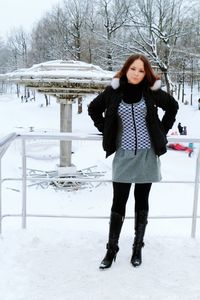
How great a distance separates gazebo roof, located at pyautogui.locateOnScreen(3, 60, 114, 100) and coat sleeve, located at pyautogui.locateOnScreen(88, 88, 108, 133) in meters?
9.42

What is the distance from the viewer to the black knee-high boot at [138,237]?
3406 mm

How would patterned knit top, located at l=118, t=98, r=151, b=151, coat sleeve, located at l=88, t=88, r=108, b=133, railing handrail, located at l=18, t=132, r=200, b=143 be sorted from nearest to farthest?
patterned knit top, located at l=118, t=98, r=151, b=151
coat sleeve, located at l=88, t=88, r=108, b=133
railing handrail, located at l=18, t=132, r=200, b=143

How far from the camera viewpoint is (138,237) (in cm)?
344

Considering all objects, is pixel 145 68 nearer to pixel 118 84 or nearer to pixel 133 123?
pixel 118 84

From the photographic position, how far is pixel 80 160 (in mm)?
18188

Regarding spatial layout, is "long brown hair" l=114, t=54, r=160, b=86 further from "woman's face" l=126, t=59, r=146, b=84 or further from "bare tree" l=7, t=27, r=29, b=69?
"bare tree" l=7, t=27, r=29, b=69

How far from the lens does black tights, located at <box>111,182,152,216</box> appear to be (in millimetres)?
3364

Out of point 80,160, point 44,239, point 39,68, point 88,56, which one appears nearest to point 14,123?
point 88,56

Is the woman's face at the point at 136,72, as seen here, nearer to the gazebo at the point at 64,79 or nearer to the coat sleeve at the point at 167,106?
the coat sleeve at the point at 167,106

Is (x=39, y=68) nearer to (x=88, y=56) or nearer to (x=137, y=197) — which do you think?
(x=137, y=197)

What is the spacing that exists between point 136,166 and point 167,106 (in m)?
0.54

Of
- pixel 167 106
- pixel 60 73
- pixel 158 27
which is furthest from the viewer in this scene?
pixel 158 27

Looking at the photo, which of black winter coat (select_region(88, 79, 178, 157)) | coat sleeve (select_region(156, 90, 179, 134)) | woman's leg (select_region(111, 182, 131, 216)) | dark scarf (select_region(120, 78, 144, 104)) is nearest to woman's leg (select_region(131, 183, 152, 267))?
woman's leg (select_region(111, 182, 131, 216))

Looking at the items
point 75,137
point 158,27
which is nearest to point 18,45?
point 158,27
